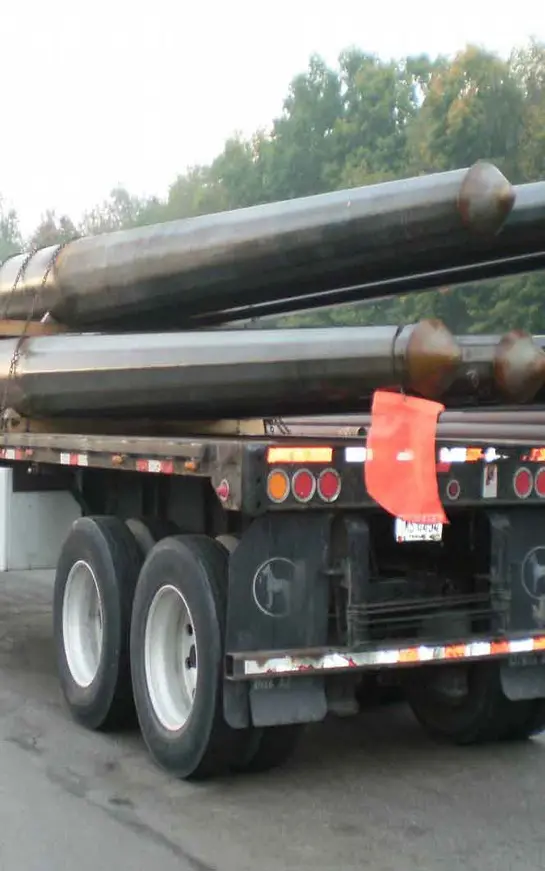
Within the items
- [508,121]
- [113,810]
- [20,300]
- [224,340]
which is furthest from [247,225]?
[508,121]

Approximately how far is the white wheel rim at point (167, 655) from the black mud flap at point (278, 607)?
763 mm

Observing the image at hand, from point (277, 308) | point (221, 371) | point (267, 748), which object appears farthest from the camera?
point (277, 308)

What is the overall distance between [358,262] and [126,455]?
1.59 m

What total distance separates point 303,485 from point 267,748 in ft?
4.62

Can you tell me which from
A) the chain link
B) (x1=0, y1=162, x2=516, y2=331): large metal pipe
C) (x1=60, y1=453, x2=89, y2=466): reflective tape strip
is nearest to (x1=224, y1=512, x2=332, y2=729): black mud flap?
(x1=0, y1=162, x2=516, y2=331): large metal pipe

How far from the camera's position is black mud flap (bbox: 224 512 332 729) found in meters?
5.82

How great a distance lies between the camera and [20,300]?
8984 mm

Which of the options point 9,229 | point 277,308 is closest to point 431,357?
point 277,308

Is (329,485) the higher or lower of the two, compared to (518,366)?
lower

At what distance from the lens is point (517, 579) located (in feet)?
20.9

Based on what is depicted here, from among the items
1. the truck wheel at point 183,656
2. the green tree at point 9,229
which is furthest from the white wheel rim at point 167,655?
the green tree at point 9,229

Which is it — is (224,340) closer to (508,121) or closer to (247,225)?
(247,225)

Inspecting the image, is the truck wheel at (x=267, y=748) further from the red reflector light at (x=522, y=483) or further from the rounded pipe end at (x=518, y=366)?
the rounded pipe end at (x=518, y=366)

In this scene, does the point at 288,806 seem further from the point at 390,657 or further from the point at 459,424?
the point at 459,424
